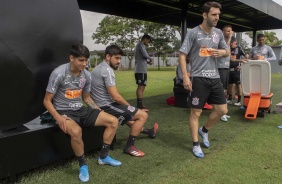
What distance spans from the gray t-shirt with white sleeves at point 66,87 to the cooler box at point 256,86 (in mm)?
3464

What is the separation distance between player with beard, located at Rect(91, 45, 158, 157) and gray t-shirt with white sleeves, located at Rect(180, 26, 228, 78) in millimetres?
859

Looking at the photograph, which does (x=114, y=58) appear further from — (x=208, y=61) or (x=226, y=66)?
(x=226, y=66)

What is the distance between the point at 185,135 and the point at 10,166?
2.65m

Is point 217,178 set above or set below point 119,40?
below

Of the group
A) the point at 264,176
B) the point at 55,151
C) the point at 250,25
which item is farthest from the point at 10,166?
the point at 250,25

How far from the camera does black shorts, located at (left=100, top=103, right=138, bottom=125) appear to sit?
11.3 feet

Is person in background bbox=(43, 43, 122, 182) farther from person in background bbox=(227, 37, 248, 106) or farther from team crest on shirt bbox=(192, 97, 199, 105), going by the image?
person in background bbox=(227, 37, 248, 106)

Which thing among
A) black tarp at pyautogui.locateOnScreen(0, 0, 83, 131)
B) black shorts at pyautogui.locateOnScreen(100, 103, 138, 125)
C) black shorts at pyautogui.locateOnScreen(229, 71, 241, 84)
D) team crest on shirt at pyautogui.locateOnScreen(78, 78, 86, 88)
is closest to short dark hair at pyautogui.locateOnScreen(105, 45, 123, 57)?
black tarp at pyautogui.locateOnScreen(0, 0, 83, 131)

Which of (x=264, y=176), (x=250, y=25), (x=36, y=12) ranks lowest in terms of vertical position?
(x=264, y=176)

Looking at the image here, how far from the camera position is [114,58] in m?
3.43

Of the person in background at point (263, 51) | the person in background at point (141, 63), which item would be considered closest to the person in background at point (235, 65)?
the person in background at point (263, 51)

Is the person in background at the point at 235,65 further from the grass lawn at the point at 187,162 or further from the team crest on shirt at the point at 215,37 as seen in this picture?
the team crest on shirt at the point at 215,37

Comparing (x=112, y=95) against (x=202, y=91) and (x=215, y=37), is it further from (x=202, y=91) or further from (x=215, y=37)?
(x=215, y=37)

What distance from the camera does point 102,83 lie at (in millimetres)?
3412
